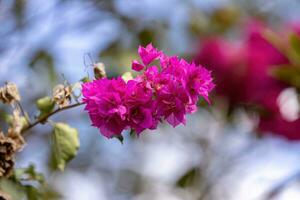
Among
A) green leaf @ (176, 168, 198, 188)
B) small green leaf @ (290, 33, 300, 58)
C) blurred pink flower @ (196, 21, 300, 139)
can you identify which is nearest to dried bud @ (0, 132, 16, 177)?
small green leaf @ (290, 33, 300, 58)

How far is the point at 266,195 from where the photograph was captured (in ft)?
5.89

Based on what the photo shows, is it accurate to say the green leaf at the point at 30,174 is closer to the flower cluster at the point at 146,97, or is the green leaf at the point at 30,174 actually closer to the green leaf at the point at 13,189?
the green leaf at the point at 13,189

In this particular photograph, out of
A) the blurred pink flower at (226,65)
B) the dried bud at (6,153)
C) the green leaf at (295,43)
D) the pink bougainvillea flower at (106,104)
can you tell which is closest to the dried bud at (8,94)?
the dried bud at (6,153)

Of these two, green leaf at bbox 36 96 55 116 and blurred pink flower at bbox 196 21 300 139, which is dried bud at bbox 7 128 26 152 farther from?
blurred pink flower at bbox 196 21 300 139

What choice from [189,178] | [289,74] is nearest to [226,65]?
[189,178]

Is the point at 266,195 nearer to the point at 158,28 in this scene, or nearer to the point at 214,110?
the point at 214,110

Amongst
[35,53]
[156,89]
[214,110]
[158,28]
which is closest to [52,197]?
[35,53]

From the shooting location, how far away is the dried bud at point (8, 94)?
870mm

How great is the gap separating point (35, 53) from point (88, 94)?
1389 mm

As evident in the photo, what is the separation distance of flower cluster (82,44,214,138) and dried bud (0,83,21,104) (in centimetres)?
15

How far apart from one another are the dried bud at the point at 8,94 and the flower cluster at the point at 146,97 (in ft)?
0.50

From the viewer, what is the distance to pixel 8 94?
87 centimetres

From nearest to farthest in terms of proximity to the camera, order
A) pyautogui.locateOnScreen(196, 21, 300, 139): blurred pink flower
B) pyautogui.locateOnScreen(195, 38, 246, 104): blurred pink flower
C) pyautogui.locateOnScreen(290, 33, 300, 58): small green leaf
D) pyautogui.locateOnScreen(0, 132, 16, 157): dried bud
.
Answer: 1. pyautogui.locateOnScreen(0, 132, 16, 157): dried bud
2. pyautogui.locateOnScreen(290, 33, 300, 58): small green leaf
3. pyautogui.locateOnScreen(196, 21, 300, 139): blurred pink flower
4. pyautogui.locateOnScreen(195, 38, 246, 104): blurred pink flower

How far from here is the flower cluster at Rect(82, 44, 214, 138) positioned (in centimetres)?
75
